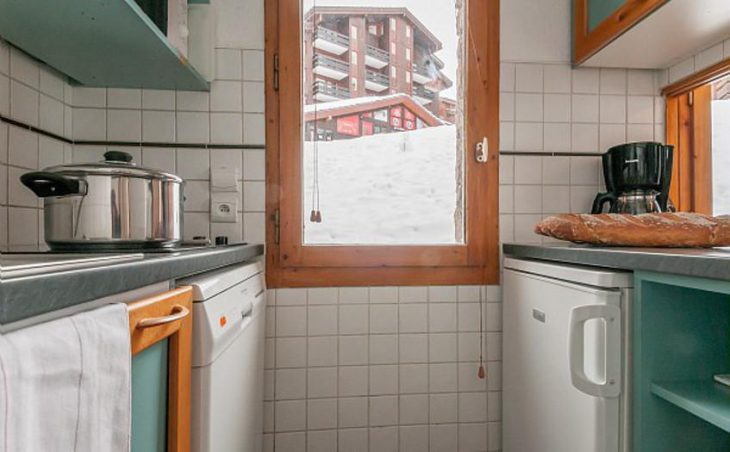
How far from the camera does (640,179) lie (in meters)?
1.45

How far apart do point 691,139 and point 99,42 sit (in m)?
2.16

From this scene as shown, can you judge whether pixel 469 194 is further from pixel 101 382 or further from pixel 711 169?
pixel 101 382

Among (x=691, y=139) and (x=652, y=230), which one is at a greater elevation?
(x=691, y=139)

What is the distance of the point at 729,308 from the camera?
36.9 inches

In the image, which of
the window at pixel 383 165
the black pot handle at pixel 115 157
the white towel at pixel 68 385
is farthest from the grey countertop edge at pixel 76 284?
the window at pixel 383 165

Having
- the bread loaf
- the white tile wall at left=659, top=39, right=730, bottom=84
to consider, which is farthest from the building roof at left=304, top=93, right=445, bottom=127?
the white tile wall at left=659, top=39, right=730, bottom=84

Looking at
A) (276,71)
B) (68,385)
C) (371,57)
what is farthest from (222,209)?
(68,385)

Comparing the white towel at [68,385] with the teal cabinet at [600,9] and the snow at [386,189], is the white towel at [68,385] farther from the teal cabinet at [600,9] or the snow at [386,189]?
the teal cabinet at [600,9]

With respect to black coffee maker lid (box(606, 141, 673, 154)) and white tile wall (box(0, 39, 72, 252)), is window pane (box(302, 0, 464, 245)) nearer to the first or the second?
black coffee maker lid (box(606, 141, 673, 154))

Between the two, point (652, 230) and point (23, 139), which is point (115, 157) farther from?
point (652, 230)

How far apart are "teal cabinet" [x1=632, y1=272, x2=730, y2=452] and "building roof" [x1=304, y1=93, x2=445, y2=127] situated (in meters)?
1.00

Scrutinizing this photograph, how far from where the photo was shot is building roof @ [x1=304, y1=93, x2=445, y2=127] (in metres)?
1.58

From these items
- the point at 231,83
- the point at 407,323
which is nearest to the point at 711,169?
the point at 407,323

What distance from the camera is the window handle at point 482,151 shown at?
159 centimetres
